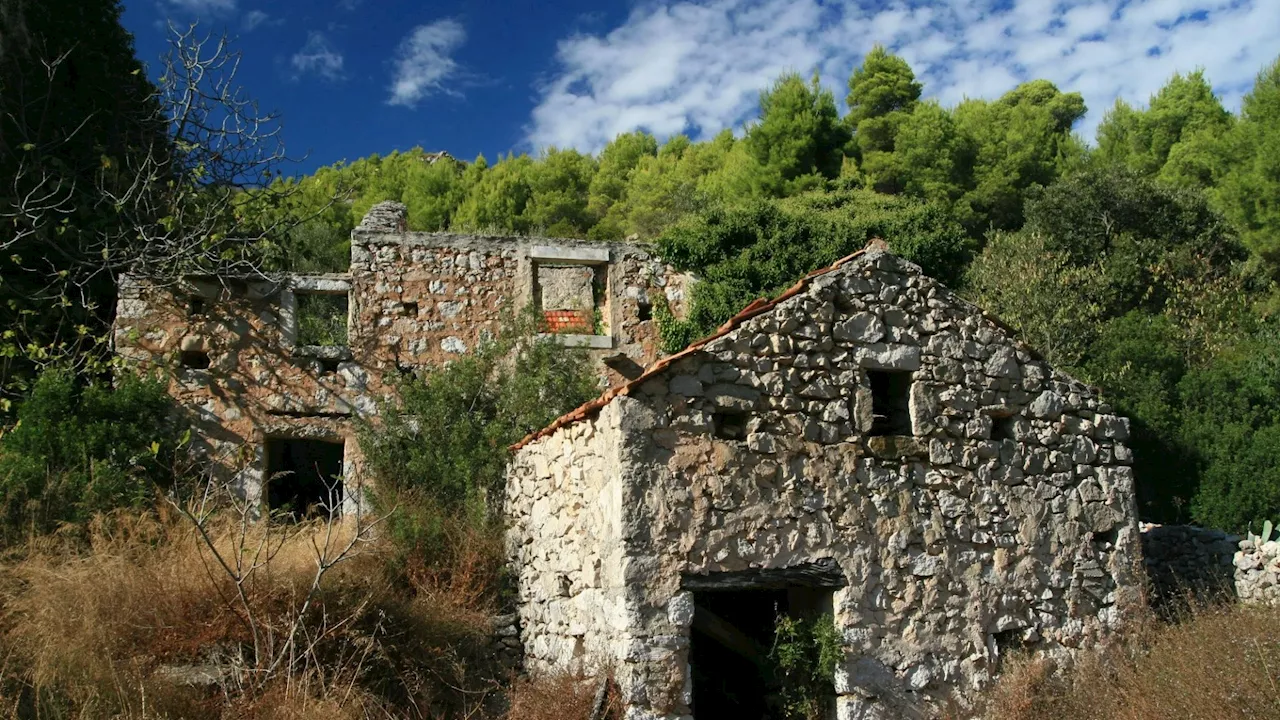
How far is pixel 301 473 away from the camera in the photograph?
1316cm

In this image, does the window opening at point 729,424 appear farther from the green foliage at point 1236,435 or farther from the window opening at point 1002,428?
the green foliage at point 1236,435

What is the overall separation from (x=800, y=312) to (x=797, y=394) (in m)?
0.64

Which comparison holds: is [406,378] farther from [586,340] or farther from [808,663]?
[808,663]

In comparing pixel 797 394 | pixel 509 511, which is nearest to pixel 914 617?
pixel 797 394

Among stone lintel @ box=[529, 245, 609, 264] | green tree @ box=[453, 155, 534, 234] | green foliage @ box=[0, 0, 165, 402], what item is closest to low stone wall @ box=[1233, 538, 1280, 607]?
stone lintel @ box=[529, 245, 609, 264]

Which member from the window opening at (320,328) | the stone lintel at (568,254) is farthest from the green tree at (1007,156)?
the window opening at (320,328)

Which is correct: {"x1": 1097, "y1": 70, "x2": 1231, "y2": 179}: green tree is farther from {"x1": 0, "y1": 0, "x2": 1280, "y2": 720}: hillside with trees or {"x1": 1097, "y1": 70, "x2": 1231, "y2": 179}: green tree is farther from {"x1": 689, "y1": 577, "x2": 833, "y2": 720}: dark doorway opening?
{"x1": 689, "y1": 577, "x2": 833, "y2": 720}: dark doorway opening

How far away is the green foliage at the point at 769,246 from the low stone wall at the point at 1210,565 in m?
5.79

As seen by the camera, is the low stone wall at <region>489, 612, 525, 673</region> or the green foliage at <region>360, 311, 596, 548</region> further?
the green foliage at <region>360, 311, 596, 548</region>

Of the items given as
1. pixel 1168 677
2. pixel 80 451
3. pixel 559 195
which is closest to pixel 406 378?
pixel 80 451

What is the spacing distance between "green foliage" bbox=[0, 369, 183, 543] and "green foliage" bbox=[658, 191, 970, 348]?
6.33 m

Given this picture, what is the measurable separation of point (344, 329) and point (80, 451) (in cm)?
357

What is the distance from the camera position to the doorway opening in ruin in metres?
7.21

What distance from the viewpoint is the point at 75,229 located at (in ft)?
38.9
